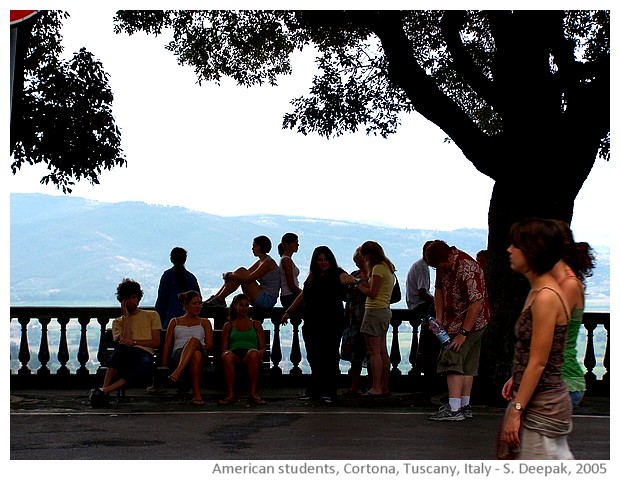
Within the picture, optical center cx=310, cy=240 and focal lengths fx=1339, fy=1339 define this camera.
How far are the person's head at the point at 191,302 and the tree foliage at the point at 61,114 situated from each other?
364cm

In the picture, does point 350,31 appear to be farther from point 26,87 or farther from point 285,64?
point 26,87

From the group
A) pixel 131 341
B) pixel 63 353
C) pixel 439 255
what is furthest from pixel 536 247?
pixel 63 353

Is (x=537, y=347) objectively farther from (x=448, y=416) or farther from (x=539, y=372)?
(x=448, y=416)

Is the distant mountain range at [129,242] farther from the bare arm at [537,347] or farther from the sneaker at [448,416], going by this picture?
the bare arm at [537,347]

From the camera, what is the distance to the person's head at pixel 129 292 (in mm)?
14297

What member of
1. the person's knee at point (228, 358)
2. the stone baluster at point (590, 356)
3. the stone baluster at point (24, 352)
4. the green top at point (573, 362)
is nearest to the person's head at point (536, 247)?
the green top at point (573, 362)

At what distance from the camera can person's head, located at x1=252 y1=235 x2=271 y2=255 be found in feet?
50.3

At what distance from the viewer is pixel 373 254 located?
14250 mm

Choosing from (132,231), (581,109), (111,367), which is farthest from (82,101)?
(132,231)

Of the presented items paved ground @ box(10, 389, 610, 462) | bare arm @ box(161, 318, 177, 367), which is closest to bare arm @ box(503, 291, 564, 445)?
paved ground @ box(10, 389, 610, 462)

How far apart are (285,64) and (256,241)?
4.12m

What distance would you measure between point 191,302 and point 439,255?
3.22 metres

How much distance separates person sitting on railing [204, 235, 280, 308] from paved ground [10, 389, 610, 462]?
3.66ft

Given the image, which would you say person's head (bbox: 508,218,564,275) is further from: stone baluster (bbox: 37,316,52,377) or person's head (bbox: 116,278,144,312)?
stone baluster (bbox: 37,316,52,377)
